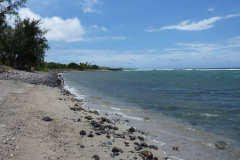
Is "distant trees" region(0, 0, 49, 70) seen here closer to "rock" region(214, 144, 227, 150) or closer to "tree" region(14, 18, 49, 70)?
"tree" region(14, 18, 49, 70)

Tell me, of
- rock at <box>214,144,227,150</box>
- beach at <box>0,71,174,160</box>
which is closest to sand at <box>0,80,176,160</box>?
beach at <box>0,71,174,160</box>

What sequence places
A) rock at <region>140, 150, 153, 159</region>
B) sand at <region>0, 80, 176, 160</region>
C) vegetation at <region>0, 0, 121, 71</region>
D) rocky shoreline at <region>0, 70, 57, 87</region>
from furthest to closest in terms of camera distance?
vegetation at <region>0, 0, 121, 71</region>, rocky shoreline at <region>0, 70, 57, 87</region>, rock at <region>140, 150, 153, 159</region>, sand at <region>0, 80, 176, 160</region>

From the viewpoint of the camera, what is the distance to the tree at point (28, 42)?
175 feet

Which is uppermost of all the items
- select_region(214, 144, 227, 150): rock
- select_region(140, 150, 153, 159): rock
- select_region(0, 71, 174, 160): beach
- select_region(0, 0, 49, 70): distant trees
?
select_region(0, 0, 49, 70): distant trees

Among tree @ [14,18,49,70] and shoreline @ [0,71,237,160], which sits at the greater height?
tree @ [14,18,49,70]

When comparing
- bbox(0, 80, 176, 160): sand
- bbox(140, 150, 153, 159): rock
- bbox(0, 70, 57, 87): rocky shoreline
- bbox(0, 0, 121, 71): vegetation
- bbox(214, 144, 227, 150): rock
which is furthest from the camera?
bbox(0, 0, 121, 71): vegetation

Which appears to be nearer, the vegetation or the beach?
the beach

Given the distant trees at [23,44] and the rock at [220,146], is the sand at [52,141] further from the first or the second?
the distant trees at [23,44]

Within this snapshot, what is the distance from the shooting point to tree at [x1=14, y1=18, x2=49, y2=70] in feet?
175

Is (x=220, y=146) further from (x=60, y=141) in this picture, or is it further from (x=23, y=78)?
(x=23, y=78)

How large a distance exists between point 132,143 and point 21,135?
409 centimetres

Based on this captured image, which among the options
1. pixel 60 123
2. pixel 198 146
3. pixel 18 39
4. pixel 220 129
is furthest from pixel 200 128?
pixel 18 39

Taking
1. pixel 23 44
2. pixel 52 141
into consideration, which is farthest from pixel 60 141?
pixel 23 44

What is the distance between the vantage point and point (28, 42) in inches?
2157
